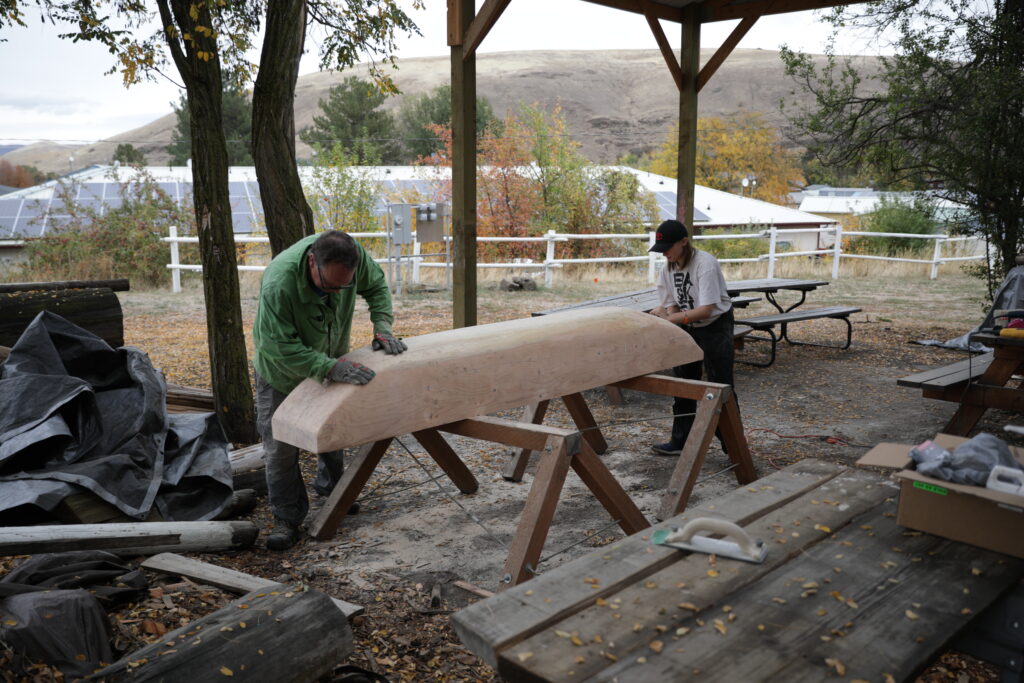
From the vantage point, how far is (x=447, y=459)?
4719 millimetres

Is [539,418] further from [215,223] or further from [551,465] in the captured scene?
[215,223]

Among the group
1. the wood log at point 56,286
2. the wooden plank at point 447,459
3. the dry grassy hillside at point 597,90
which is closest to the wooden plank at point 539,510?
the wooden plank at point 447,459

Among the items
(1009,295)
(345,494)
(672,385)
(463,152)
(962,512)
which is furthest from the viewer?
(1009,295)

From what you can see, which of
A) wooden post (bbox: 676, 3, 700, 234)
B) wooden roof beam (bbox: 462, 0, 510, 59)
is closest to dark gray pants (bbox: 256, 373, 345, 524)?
wooden roof beam (bbox: 462, 0, 510, 59)

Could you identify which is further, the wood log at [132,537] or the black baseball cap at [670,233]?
the black baseball cap at [670,233]

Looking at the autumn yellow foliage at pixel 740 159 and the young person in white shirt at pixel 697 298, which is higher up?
the autumn yellow foliage at pixel 740 159

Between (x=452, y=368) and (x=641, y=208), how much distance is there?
782 inches

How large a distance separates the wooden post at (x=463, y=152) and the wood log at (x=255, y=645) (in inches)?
150

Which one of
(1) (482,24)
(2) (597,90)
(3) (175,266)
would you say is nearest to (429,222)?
(3) (175,266)

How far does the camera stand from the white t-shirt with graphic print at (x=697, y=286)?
5.09 meters

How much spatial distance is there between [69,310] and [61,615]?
3.45m

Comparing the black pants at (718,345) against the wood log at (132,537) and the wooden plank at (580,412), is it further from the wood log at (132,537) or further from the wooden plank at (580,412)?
the wood log at (132,537)

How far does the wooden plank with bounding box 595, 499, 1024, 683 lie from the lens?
1.54m

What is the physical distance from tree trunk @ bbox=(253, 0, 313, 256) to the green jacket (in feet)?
5.54
